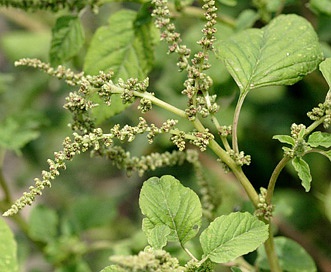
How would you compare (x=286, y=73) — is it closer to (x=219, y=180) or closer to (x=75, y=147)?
(x=75, y=147)

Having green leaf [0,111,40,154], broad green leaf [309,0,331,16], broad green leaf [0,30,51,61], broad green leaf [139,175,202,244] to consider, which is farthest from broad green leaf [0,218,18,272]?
broad green leaf [0,30,51,61]

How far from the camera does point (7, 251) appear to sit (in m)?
1.31

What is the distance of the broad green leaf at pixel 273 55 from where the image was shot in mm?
1249

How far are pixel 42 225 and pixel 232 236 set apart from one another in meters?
1.01

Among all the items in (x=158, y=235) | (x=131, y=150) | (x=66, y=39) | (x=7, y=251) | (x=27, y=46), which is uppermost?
(x=66, y=39)

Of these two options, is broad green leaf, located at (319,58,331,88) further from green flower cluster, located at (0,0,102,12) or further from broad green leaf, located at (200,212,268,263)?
green flower cluster, located at (0,0,102,12)

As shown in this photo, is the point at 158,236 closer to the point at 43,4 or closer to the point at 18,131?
the point at 43,4

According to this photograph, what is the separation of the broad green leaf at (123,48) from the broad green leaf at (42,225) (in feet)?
2.02

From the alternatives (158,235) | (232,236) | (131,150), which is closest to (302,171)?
(232,236)

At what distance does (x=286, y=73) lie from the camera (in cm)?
125

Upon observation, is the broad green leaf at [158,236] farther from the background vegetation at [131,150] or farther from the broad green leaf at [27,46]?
the broad green leaf at [27,46]

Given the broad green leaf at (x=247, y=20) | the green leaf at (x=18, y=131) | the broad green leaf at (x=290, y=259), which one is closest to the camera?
the broad green leaf at (x=290, y=259)

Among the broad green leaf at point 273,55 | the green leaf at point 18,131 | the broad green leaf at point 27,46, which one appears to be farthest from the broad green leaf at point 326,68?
the broad green leaf at point 27,46

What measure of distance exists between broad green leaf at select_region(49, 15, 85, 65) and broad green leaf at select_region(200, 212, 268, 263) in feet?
2.19
